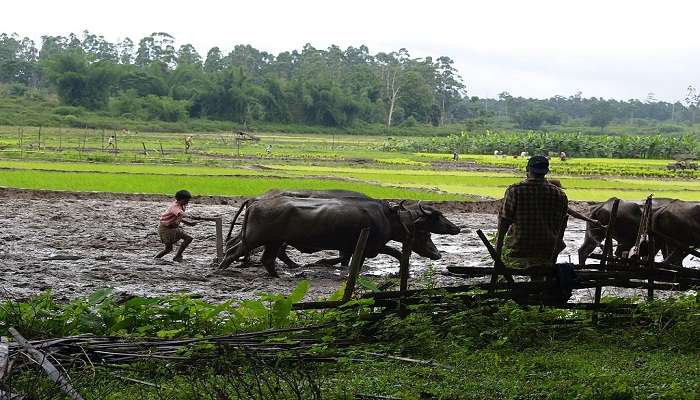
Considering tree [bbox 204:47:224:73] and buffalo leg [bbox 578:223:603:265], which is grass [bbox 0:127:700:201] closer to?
buffalo leg [bbox 578:223:603:265]

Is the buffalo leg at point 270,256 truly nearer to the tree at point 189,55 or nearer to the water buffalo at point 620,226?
the water buffalo at point 620,226

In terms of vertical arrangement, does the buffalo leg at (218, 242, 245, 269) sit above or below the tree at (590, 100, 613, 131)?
below

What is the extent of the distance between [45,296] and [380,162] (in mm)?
36695

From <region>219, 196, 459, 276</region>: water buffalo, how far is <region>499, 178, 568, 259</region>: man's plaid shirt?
3.34 meters

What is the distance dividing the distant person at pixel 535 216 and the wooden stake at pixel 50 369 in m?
4.77

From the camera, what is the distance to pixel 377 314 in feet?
22.6

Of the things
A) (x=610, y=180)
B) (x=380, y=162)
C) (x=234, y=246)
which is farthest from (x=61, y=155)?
(x=234, y=246)

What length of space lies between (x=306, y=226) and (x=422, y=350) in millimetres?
5624

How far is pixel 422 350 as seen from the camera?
22.1 ft

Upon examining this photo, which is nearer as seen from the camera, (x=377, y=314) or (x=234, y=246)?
(x=377, y=314)

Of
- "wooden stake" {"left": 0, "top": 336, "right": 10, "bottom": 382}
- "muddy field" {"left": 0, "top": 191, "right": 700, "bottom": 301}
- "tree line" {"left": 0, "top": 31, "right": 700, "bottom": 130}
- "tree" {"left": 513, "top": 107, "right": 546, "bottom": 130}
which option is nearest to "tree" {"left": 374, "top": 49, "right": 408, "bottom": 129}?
"tree line" {"left": 0, "top": 31, "right": 700, "bottom": 130}

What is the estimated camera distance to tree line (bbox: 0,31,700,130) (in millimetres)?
85000

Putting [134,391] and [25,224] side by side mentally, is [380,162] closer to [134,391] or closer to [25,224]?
[25,224]

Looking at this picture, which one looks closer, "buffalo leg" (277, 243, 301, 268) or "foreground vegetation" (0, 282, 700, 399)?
"foreground vegetation" (0, 282, 700, 399)
